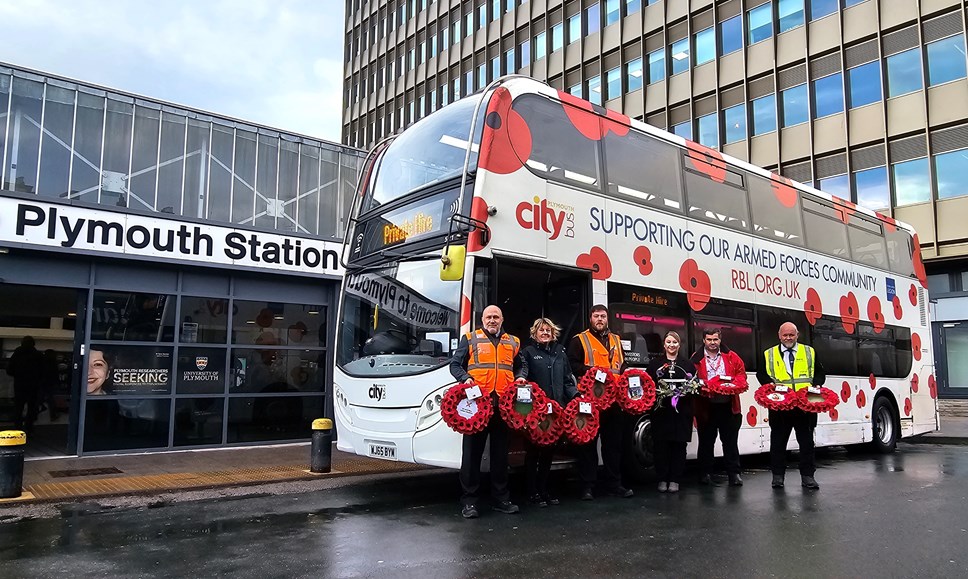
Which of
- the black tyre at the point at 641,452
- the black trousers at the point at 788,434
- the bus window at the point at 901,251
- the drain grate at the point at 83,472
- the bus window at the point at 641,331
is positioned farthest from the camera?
the bus window at the point at 901,251

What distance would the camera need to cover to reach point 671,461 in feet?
27.9

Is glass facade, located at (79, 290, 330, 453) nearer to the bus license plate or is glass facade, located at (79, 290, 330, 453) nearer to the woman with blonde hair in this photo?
the bus license plate

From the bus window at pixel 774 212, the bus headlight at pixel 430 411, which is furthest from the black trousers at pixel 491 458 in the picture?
the bus window at pixel 774 212

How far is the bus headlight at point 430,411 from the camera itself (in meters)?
7.09

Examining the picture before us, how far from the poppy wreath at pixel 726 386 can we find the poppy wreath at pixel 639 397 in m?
0.84

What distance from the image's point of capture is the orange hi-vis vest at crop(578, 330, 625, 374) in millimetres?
7781

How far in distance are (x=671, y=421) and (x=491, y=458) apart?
2.38m

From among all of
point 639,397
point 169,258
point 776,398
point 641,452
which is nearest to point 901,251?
point 776,398

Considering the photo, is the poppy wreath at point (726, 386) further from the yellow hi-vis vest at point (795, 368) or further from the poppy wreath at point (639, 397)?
the poppy wreath at point (639, 397)

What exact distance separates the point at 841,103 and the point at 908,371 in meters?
15.4

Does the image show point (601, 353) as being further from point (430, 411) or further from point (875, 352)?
point (875, 352)

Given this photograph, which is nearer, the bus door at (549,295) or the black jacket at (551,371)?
the black jacket at (551,371)

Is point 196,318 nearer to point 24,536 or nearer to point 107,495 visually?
point 107,495

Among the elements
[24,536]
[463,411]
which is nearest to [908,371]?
[463,411]
